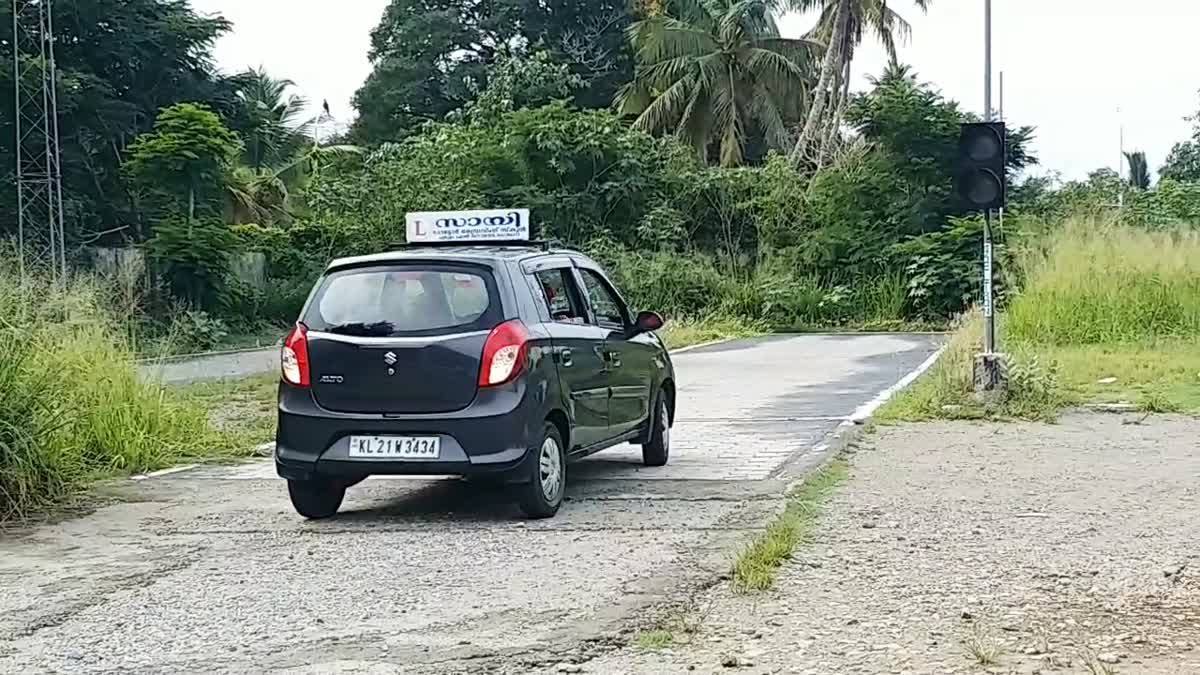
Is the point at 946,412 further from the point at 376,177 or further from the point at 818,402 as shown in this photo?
the point at 376,177

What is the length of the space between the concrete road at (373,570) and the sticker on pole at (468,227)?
72.2 inches

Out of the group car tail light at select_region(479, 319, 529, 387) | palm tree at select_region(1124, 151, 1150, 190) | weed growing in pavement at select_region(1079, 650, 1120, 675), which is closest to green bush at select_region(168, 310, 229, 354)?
car tail light at select_region(479, 319, 529, 387)

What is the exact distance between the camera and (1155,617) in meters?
5.88

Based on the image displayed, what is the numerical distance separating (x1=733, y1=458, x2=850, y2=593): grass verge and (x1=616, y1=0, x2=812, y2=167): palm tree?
34.2 m

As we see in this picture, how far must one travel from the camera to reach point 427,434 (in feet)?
26.9

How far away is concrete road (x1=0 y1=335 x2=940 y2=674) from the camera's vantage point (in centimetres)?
572

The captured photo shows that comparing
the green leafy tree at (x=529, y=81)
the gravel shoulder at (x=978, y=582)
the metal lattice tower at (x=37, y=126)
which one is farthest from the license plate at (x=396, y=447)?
the green leafy tree at (x=529, y=81)

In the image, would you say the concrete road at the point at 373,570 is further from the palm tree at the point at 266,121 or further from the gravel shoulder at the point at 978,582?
the palm tree at the point at 266,121

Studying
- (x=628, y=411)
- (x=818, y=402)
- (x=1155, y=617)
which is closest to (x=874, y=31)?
(x=818, y=402)

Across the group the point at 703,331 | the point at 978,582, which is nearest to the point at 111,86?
the point at 703,331

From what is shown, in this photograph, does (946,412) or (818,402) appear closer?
(946,412)

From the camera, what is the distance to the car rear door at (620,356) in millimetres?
9695

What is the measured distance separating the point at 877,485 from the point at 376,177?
2524 centimetres

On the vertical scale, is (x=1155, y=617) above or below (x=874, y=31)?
below
